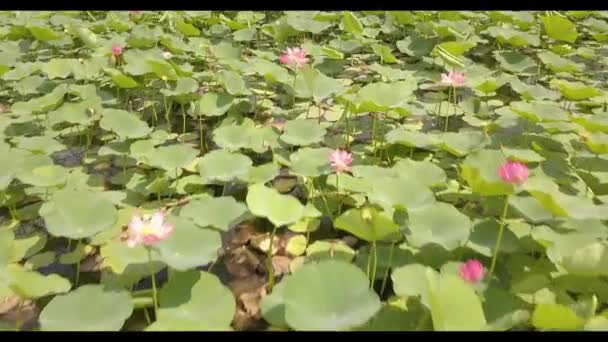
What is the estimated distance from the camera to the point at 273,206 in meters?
1.57

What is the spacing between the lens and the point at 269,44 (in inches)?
142

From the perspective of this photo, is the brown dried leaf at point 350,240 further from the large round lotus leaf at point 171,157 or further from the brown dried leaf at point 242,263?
the large round lotus leaf at point 171,157

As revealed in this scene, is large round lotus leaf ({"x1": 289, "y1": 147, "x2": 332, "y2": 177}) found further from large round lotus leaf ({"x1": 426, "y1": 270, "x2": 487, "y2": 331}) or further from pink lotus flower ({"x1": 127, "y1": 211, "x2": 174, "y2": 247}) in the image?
large round lotus leaf ({"x1": 426, "y1": 270, "x2": 487, "y2": 331})

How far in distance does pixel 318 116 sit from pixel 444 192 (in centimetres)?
85

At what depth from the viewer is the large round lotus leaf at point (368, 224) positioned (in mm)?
1501

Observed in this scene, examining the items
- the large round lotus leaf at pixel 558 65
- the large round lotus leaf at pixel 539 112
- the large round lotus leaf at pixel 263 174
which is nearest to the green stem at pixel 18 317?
the large round lotus leaf at pixel 263 174

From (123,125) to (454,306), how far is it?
153cm

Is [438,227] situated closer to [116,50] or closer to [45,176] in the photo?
[45,176]

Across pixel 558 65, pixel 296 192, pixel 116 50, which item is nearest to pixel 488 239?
pixel 296 192

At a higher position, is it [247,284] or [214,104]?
[214,104]
